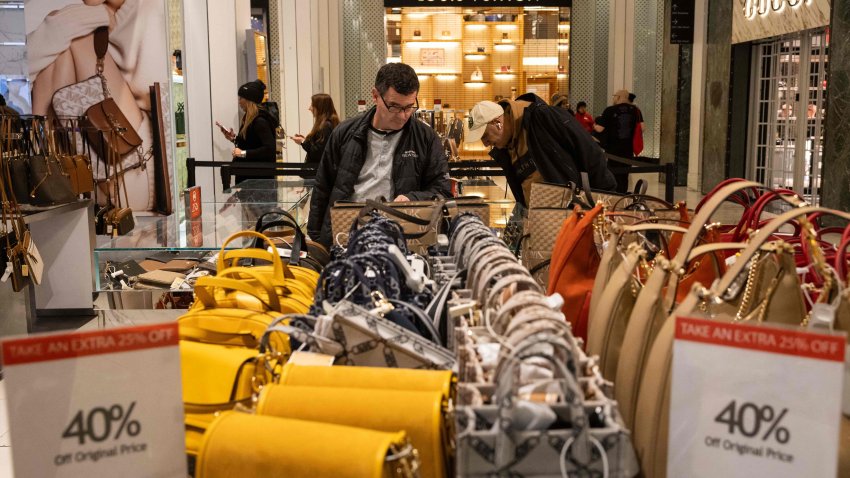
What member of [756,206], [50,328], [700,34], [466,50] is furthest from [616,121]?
[756,206]

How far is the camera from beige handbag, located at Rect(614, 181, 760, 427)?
1501mm

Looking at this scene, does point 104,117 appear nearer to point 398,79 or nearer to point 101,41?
point 101,41

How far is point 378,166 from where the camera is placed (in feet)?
13.1

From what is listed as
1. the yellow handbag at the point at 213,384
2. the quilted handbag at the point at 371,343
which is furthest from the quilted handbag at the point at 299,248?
the quilted handbag at the point at 371,343

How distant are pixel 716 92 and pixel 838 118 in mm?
5212

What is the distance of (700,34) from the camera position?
1595cm

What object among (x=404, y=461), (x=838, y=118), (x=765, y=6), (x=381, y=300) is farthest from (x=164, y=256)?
(x=765, y=6)

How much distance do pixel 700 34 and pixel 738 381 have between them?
629 inches

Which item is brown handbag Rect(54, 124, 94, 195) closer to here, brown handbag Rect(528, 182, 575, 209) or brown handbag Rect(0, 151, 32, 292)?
brown handbag Rect(0, 151, 32, 292)

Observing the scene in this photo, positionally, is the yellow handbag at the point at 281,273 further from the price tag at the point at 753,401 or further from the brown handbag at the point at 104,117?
the brown handbag at the point at 104,117

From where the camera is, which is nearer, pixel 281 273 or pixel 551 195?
pixel 281 273

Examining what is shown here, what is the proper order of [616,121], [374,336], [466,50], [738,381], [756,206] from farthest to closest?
[466,50], [616,121], [756,206], [374,336], [738,381]

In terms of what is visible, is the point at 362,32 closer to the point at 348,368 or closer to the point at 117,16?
the point at 117,16

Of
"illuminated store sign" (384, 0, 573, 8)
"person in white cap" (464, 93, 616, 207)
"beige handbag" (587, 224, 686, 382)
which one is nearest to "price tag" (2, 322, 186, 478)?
"beige handbag" (587, 224, 686, 382)
